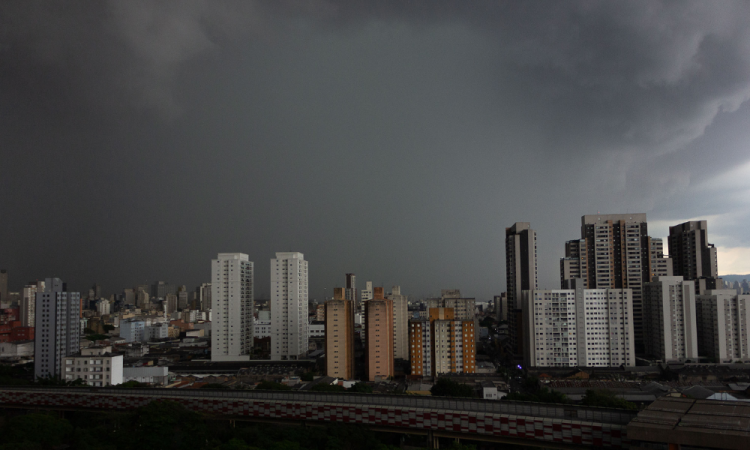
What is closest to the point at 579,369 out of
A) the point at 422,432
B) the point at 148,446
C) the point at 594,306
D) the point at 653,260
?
the point at 594,306

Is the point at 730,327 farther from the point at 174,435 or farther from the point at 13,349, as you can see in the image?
the point at 13,349

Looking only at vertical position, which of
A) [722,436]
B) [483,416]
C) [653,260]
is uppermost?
[653,260]

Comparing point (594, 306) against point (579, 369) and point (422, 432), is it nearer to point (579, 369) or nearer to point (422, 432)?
point (579, 369)

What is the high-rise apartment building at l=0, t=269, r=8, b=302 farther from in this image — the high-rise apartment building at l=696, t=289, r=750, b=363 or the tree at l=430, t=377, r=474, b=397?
the high-rise apartment building at l=696, t=289, r=750, b=363

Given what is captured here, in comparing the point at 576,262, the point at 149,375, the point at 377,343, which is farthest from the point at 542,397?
the point at 576,262

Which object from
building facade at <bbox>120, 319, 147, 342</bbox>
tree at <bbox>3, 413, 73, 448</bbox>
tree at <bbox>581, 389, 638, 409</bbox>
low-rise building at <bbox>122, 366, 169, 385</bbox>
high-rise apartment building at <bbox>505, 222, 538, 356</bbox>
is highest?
high-rise apartment building at <bbox>505, 222, 538, 356</bbox>

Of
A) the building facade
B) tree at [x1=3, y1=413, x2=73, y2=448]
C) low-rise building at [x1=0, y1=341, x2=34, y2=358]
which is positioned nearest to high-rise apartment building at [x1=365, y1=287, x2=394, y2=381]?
tree at [x1=3, y1=413, x2=73, y2=448]

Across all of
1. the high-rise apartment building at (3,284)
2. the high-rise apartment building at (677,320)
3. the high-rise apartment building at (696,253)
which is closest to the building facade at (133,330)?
the high-rise apartment building at (3,284)
